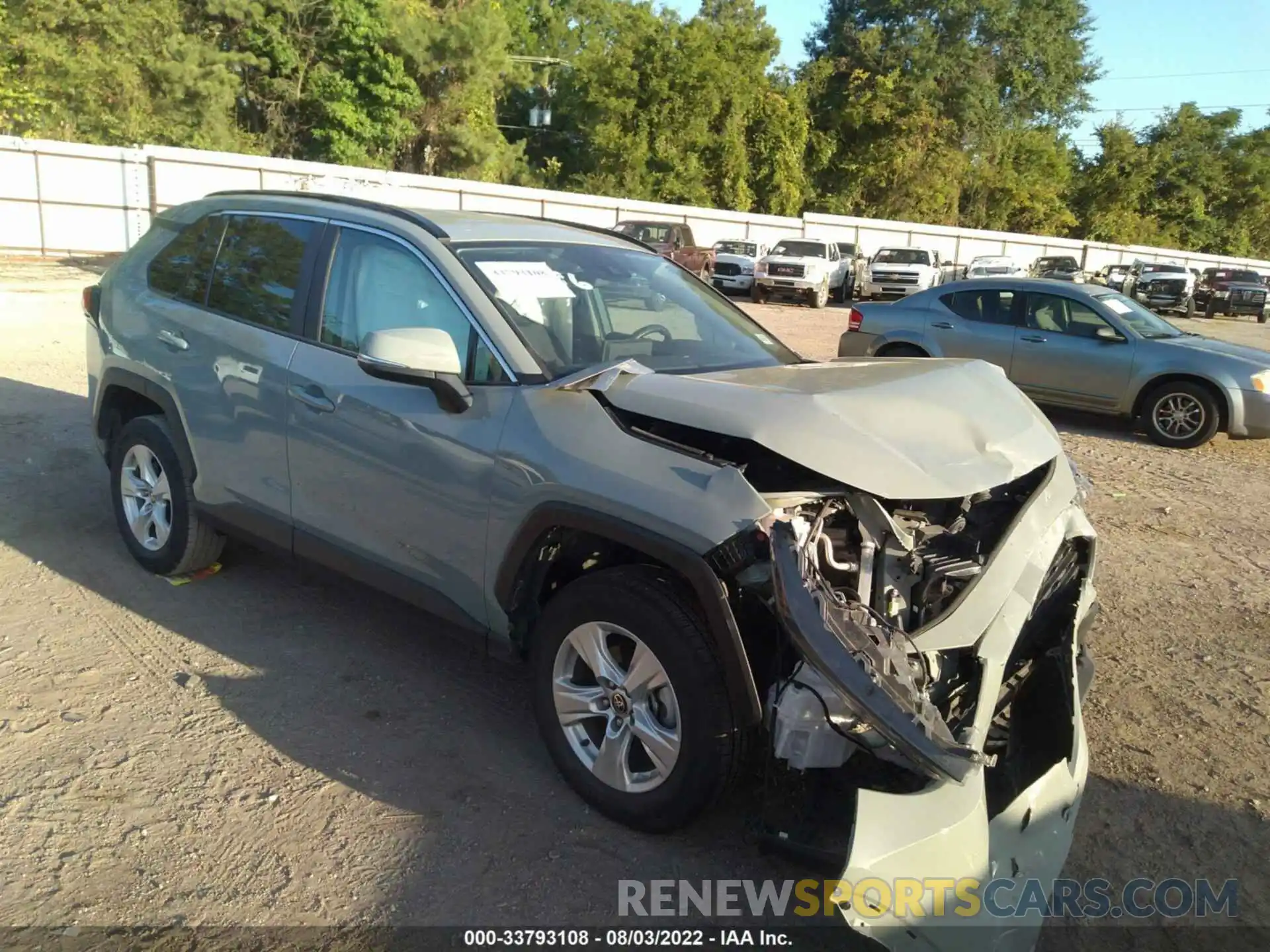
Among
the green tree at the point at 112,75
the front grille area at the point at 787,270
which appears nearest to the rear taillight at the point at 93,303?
the front grille area at the point at 787,270

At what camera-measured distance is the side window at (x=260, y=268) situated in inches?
165

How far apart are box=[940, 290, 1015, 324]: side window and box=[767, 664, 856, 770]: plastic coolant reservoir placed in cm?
882

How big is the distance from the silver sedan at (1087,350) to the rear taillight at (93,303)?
7.87m

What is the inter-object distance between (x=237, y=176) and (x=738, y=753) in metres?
26.1

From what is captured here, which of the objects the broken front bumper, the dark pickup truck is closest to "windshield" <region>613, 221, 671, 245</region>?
the dark pickup truck

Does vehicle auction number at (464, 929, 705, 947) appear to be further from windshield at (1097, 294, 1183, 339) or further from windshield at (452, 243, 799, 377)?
windshield at (1097, 294, 1183, 339)

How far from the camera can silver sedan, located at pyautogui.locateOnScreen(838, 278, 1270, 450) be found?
9.18 m

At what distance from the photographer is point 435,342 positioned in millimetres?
3283

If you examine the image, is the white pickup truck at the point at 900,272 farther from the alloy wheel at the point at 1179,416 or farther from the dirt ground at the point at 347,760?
the dirt ground at the point at 347,760

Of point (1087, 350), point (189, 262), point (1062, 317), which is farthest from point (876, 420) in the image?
point (1062, 317)

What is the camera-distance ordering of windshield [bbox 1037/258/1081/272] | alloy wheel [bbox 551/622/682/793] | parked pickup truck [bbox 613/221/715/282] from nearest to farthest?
alloy wheel [bbox 551/622/682/793] < parked pickup truck [bbox 613/221/715/282] < windshield [bbox 1037/258/1081/272]

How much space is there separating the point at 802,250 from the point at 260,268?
978 inches

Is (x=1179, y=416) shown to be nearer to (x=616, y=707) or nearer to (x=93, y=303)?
(x=616, y=707)

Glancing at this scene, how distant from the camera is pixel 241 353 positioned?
13.7ft
